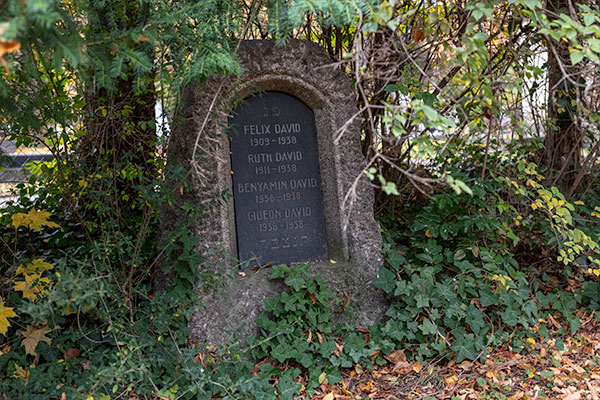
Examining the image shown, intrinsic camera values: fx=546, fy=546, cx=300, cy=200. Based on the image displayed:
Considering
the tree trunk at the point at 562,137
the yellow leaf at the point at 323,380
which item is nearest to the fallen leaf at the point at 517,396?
the yellow leaf at the point at 323,380

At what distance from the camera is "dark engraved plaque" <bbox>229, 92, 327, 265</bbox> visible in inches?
144

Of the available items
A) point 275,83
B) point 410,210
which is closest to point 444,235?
point 410,210

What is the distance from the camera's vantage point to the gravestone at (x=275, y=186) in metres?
3.37

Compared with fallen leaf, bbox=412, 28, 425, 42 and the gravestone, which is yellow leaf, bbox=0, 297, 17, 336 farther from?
fallen leaf, bbox=412, 28, 425, 42

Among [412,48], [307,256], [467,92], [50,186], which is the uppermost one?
[412,48]

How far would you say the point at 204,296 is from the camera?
3350 millimetres

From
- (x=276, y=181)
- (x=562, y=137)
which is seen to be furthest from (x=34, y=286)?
(x=562, y=137)

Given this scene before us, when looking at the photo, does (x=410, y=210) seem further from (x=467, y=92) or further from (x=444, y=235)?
(x=467, y=92)

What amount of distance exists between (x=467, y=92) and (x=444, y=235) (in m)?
1.06

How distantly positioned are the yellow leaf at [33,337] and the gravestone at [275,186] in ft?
2.89

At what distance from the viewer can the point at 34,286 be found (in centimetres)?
300

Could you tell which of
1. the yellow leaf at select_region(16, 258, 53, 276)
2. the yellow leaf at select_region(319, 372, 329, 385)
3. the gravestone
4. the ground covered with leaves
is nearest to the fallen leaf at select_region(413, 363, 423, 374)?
the ground covered with leaves

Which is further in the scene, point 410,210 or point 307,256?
point 410,210

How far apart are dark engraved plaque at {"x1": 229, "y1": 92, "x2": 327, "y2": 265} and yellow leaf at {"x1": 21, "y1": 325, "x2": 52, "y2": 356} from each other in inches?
48.8
